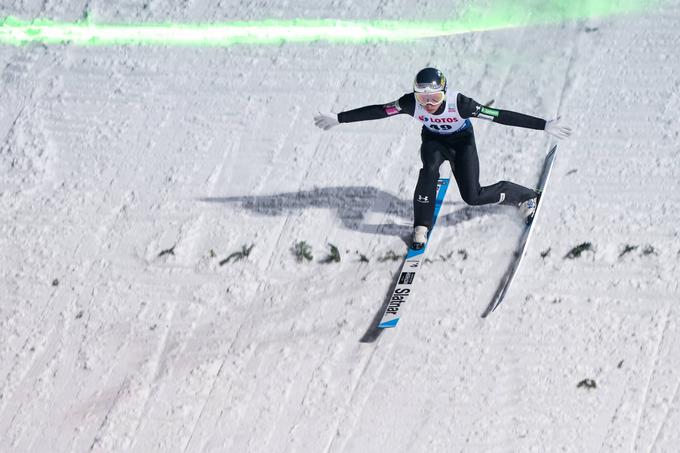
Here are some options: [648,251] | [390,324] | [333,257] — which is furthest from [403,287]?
[648,251]

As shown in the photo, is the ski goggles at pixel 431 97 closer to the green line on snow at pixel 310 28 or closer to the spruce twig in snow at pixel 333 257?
the spruce twig in snow at pixel 333 257

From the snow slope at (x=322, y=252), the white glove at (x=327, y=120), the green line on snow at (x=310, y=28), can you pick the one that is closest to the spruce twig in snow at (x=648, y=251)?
the snow slope at (x=322, y=252)

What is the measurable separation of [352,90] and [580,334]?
3.38 meters

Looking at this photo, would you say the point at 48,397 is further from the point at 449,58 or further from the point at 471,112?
the point at 449,58

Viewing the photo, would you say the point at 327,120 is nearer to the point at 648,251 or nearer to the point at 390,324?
the point at 390,324

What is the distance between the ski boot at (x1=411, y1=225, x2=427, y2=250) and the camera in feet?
23.4

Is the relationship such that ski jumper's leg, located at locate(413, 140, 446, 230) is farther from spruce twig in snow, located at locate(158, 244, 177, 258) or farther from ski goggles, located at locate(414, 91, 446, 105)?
spruce twig in snow, located at locate(158, 244, 177, 258)

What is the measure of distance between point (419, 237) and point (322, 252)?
2.79 ft

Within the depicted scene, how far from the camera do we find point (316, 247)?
7.49 meters

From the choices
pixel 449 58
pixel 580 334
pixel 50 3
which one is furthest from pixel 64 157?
pixel 580 334

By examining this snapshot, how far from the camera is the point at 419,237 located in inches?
281

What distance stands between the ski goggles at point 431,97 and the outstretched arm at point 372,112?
20 cm

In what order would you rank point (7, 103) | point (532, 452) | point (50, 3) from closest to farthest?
point (532, 452) < point (7, 103) < point (50, 3)

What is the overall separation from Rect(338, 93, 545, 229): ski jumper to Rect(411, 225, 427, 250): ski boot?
4cm
